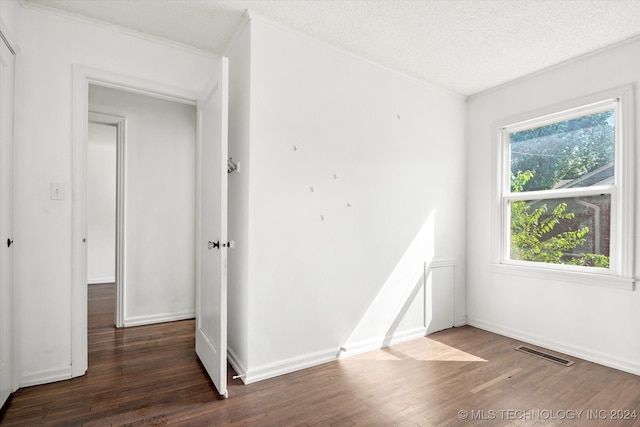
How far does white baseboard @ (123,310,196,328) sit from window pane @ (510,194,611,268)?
3526 millimetres

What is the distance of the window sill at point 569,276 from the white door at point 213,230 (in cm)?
274

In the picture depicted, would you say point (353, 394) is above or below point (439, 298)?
below

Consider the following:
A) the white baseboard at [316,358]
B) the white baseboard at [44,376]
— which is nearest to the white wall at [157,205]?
the white baseboard at [44,376]

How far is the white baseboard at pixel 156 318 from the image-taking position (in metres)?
3.45

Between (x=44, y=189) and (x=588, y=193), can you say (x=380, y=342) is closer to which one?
(x=588, y=193)

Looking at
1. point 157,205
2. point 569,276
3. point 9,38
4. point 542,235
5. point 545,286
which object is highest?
point 9,38

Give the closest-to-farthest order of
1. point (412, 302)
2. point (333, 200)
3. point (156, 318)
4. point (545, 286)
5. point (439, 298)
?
point (333, 200) < point (545, 286) < point (412, 302) < point (439, 298) < point (156, 318)

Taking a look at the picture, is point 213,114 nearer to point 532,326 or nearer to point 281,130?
point 281,130

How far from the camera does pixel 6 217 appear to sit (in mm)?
1990

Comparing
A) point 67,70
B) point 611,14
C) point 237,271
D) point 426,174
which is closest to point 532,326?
point 426,174

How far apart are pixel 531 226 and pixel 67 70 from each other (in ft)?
13.2

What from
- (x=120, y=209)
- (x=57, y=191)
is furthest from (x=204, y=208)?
(x=120, y=209)

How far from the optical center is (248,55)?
2.34m

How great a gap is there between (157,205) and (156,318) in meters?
1.22
